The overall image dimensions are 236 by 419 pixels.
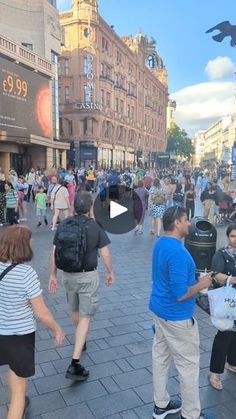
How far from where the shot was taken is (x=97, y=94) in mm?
42719

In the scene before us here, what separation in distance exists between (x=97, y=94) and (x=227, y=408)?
42256 mm

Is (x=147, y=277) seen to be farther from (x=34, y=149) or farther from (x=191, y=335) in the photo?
(x=34, y=149)

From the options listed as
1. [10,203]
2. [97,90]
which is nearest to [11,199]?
[10,203]

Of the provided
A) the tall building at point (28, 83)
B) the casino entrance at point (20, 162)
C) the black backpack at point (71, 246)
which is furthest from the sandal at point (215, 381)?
the casino entrance at point (20, 162)

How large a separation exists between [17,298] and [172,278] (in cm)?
110

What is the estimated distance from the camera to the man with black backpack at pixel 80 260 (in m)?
3.48

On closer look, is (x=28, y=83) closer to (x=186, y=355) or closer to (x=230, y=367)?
(x=230, y=367)

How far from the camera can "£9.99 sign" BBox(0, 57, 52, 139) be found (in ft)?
75.4

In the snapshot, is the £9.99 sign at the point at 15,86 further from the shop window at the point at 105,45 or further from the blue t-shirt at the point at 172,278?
the blue t-shirt at the point at 172,278

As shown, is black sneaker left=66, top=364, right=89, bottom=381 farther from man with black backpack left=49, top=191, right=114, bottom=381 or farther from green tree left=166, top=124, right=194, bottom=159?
green tree left=166, top=124, right=194, bottom=159

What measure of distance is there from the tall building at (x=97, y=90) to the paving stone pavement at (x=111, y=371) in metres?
36.5

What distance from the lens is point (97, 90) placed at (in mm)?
42594

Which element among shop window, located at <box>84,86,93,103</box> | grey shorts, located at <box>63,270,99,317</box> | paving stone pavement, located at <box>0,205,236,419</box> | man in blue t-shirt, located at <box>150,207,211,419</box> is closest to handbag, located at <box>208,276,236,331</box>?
man in blue t-shirt, located at <box>150,207,211,419</box>

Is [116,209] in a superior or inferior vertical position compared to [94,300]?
inferior
